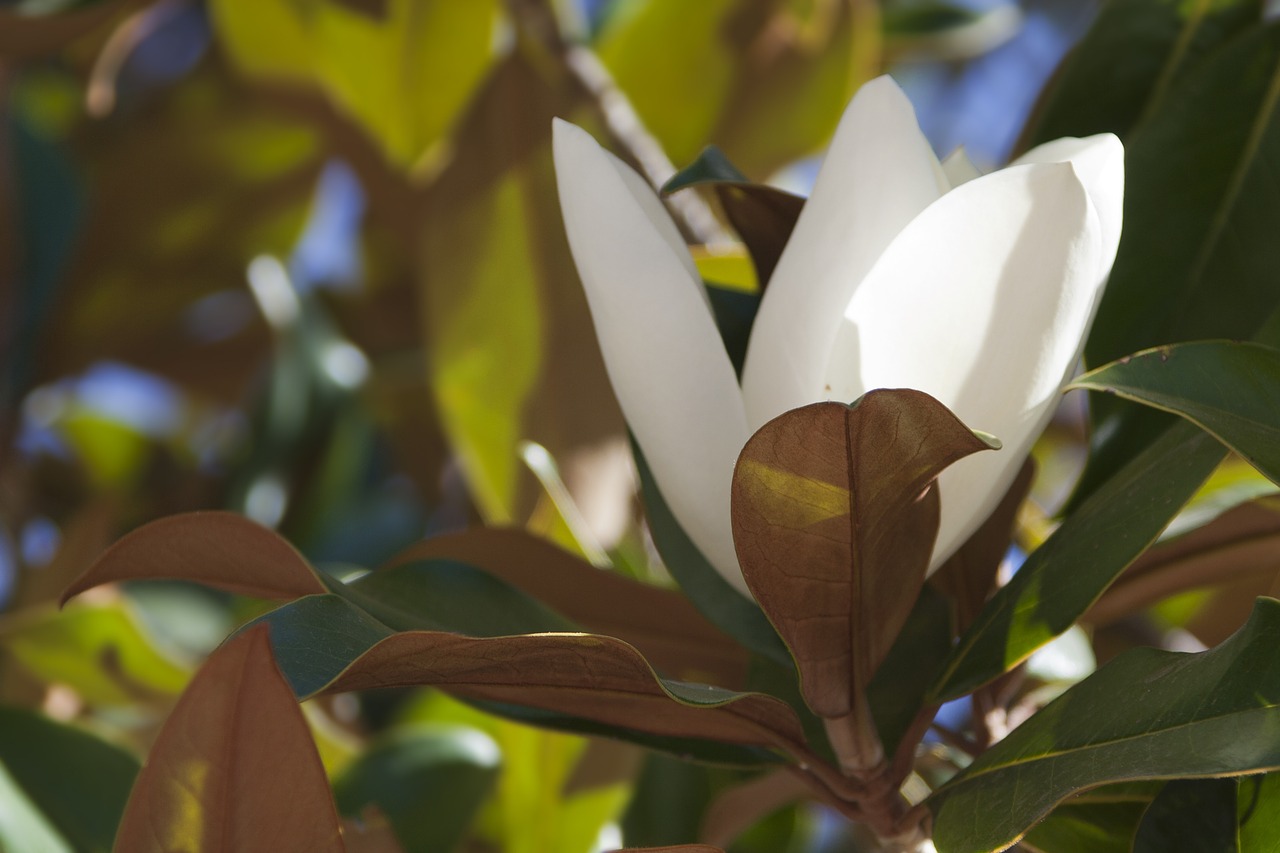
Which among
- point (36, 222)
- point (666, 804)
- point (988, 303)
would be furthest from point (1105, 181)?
point (36, 222)

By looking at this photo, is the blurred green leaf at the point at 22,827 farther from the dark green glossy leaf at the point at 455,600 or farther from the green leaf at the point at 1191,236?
the green leaf at the point at 1191,236

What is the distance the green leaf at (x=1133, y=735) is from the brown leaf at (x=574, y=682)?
74 millimetres

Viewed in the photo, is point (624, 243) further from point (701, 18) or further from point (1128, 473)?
point (701, 18)

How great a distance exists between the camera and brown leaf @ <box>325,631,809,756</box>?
1.23 feet

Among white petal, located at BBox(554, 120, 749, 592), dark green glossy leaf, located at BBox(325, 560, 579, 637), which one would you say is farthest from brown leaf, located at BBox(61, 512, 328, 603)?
white petal, located at BBox(554, 120, 749, 592)

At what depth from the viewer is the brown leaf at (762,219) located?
0.52 metres

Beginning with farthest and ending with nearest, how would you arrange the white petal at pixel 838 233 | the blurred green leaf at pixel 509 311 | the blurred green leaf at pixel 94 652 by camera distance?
1. the blurred green leaf at pixel 509 311
2. the blurred green leaf at pixel 94 652
3. the white petal at pixel 838 233

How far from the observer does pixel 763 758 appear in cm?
50

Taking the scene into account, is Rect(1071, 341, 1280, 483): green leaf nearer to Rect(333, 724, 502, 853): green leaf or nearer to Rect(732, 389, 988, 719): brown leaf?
Rect(732, 389, 988, 719): brown leaf

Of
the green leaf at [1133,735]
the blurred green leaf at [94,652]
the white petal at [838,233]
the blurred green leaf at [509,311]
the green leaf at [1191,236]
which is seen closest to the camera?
the green leaf at [1133,735]

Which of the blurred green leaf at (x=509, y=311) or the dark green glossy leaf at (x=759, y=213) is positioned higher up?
the dark green glossy leaf at (x=759, y=213)

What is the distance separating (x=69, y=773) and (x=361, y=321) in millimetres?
908

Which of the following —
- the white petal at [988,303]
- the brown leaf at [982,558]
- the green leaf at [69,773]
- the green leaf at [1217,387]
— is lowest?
the green leaf at [69,773]

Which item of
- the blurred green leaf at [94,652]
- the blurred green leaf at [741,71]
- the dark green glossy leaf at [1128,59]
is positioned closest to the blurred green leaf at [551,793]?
the blurred green leaf at [94,652]
